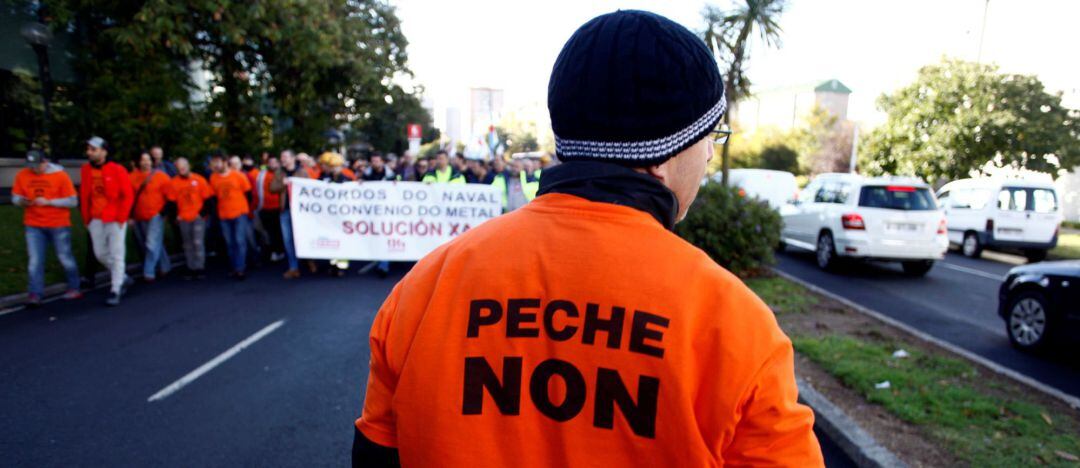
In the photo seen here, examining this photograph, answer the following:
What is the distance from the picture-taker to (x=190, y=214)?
985 centimetres

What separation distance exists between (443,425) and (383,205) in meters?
9.62

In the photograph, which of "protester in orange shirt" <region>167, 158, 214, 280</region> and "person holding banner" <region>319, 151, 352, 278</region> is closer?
"protester in orange shirt" <region>167, 158, 214, 280</region>

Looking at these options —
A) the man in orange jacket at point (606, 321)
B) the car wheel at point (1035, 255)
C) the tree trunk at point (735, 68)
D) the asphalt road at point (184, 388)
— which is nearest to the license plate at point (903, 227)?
the tree trunk at point (735, 68)

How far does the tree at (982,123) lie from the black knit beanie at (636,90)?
21166 millimetres

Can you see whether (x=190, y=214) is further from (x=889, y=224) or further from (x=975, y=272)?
(x=975, y=272)

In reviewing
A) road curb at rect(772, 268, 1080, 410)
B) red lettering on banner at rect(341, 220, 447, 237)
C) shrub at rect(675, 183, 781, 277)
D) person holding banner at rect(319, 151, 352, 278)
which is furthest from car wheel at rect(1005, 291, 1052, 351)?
person holding banner at rect(319, 151, 352, 278)

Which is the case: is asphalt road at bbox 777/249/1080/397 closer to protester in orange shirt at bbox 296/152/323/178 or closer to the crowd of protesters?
the crowd of protesters

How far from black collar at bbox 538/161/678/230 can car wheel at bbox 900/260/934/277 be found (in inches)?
499

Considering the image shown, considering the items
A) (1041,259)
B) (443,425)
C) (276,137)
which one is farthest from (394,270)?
(1041,259)

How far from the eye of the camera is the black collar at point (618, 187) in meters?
1.10

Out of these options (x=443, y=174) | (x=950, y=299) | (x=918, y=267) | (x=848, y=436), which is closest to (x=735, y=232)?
(x=950, y=299)

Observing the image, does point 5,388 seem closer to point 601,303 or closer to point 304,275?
point 304,275

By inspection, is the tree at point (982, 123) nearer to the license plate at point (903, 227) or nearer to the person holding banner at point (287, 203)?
the license plate at point (903, 227)

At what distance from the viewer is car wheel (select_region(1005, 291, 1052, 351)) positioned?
263 inches
